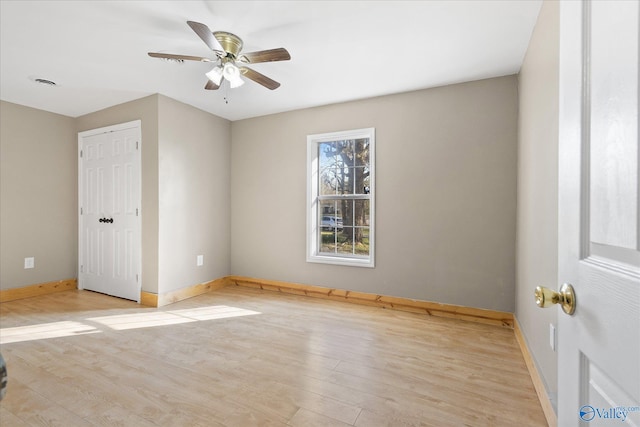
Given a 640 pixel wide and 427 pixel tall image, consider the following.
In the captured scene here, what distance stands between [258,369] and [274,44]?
2.52 metres

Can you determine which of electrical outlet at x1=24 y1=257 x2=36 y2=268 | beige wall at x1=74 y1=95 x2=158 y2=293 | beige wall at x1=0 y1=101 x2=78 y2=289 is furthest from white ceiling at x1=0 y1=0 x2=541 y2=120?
electrical outlet at x1=24 y1=257 x2=36 y2=268

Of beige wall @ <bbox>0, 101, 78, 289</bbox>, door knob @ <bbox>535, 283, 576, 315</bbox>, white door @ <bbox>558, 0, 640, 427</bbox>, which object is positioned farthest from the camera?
beige wall @ <bbox>0, 101, 78, 289</bbox>

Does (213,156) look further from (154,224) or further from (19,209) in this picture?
(19,209)

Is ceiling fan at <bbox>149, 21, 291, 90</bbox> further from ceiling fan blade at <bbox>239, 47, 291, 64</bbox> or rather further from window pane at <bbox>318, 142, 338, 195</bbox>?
window pane at <bbox>318, 142, 338, 195</bbox>

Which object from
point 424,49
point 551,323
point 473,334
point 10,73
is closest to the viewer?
point 551,323

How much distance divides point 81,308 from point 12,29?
2.73 metres

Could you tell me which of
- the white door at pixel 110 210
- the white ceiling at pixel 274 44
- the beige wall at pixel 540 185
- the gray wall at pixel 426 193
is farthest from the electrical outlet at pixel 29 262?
the beige wall at pixel 540 185

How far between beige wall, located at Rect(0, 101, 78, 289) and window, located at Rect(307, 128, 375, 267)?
3408 millimetres

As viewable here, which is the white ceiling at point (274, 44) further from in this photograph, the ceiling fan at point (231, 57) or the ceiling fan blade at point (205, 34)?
the ceiling fan blade at point (205, 34)

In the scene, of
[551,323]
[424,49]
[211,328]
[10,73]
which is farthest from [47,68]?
[551,323]

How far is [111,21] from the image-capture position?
2.16 metres

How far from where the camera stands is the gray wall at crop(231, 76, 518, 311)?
2.96 metres

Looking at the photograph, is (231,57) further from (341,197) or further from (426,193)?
(426,193)

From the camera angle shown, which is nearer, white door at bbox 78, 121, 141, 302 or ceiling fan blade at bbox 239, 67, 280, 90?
ceiling fan blade at bbox 239, 67, 280, 90
